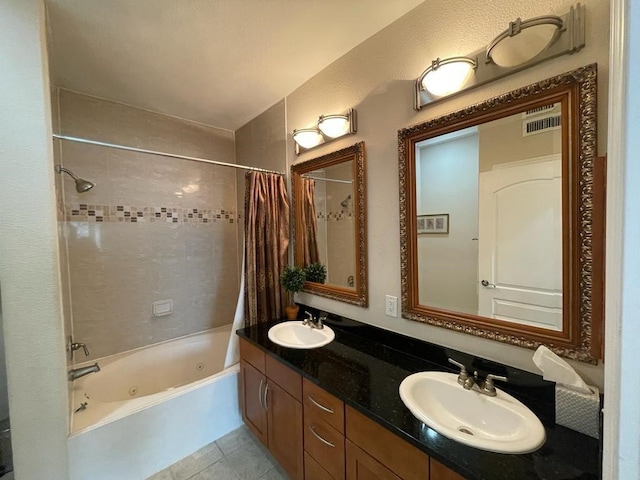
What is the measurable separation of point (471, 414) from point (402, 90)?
5.10 feet

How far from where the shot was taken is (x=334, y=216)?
1805 millimetres

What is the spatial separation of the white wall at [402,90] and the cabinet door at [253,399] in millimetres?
654

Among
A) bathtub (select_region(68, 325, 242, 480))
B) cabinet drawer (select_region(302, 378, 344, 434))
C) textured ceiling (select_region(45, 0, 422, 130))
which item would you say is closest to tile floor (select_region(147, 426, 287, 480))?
bathtub (select_region(68, 325, 242, 480))

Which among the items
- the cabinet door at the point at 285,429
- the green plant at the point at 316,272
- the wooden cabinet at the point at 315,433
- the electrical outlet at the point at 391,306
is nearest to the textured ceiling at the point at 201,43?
the green plant at the point at 316,272

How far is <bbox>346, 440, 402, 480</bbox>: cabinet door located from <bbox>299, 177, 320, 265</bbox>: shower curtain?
46.3 inches

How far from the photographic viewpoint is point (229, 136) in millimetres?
2822

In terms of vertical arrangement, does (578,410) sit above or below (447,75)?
A: below

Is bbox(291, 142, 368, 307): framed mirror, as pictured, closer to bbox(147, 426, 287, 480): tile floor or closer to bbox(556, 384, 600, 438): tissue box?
bbox(556, 384, 600, 438): tissue box

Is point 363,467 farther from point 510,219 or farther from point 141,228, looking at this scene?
point 141,228

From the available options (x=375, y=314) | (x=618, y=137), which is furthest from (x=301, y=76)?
(x=618, y=137)

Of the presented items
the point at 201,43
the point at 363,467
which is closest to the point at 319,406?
the point at 363,467

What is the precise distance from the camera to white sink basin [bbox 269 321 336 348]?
165 cm

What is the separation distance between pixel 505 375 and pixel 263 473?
4.91ft

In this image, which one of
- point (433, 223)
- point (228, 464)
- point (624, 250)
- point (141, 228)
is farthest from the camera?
point (141, 228)
